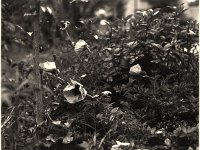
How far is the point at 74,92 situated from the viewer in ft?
8.30

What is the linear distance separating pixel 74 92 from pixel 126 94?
0.45m

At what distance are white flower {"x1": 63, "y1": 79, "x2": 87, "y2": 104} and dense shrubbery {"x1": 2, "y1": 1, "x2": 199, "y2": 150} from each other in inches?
0.8

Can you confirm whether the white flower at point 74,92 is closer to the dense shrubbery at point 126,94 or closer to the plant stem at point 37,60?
the dense shrubbery at point 126,94

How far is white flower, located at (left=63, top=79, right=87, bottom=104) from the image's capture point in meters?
2.46

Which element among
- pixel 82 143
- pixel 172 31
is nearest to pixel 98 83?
pixel 82 143

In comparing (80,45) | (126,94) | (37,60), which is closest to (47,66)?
(37,60)

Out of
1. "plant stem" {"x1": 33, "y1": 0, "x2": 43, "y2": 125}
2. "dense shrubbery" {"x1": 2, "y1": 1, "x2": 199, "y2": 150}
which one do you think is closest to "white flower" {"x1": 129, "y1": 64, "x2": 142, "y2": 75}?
"dense shrubbery" {"x1": 2, "y1": 1, "x2": 199, "y2": 150}

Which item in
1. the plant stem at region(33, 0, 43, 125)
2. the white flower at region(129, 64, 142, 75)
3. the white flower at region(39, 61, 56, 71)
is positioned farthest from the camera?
the white flower at region(129, 64, 142, 75)

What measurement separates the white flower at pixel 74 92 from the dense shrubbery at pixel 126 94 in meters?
0.02

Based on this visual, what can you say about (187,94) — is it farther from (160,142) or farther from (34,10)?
(34,10)

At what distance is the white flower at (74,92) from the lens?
246cm

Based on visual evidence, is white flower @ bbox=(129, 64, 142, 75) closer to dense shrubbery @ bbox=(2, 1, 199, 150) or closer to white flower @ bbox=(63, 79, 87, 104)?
dense shrubbery @ bbox=(2, 1, 199, 150)

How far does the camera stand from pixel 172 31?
3152 millimetres

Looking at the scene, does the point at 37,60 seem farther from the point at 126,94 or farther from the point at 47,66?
the point at 126,94
